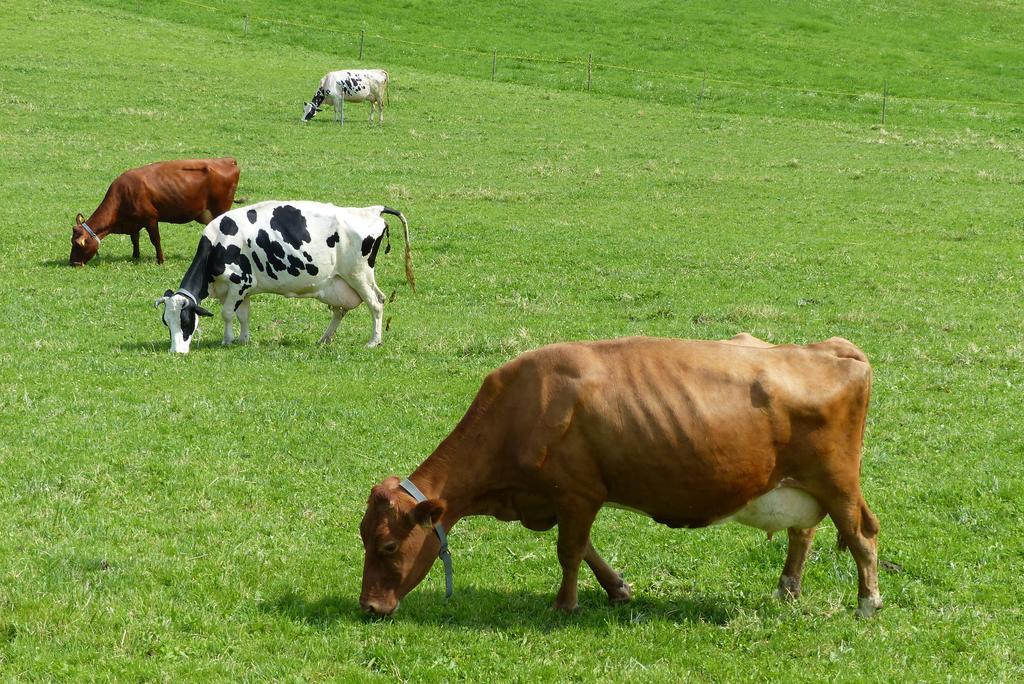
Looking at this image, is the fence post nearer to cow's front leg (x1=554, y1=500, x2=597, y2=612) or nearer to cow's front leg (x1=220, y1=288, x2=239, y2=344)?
cow's front leg (x1=220, y1=288, x2=239, y2=344)

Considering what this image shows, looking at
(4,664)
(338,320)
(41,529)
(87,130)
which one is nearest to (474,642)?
(4,664)

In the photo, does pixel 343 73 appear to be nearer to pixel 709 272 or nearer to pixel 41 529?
pixel 709 272

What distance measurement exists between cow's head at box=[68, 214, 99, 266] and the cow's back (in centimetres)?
1690

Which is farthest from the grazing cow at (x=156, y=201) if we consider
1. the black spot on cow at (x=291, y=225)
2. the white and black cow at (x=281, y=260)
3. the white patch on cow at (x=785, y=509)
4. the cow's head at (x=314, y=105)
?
the white patch on cow at (x=785, y=509)

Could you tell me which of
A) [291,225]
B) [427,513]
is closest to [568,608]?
[427,513]

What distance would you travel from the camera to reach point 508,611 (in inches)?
330

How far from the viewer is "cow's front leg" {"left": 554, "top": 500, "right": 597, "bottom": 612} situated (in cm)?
792

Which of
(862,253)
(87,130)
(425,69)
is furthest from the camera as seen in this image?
(425,69)

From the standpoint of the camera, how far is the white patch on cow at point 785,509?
7.98 m

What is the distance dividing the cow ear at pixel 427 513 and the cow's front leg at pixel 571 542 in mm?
830

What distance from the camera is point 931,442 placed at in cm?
1216

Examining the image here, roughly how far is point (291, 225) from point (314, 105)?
23815 mm

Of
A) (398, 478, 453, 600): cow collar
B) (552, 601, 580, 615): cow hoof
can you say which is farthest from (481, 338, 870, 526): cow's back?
(552, 601, 580, 615): cow hoof

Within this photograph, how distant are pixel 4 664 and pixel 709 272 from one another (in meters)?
16.6
